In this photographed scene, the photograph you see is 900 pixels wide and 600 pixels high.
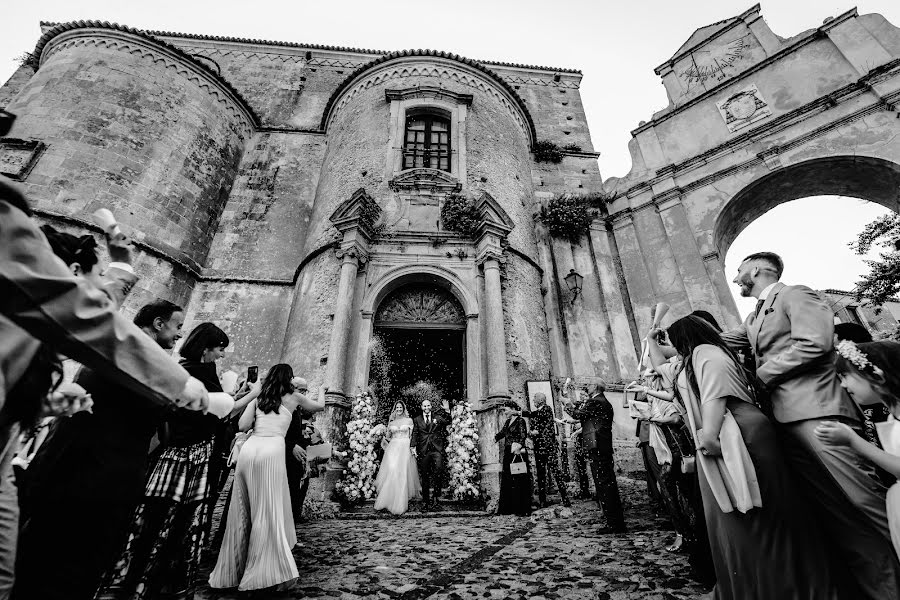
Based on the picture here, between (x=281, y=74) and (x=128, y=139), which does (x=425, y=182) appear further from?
(x=281, y=74)

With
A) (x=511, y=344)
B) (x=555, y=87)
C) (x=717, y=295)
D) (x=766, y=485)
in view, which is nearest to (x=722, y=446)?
(x=766, y=485)

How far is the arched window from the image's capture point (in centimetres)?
1172

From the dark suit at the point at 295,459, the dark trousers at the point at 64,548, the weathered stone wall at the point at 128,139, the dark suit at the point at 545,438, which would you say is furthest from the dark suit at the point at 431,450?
the weathered stone wall at the point at 128,139

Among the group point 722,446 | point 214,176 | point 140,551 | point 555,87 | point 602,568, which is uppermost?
point 555,87

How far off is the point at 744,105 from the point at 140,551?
15759mm

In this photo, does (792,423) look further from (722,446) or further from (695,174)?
(695,174)

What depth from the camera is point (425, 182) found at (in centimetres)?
1074

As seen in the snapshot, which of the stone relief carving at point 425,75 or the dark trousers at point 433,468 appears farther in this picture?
the stone relief carving at point 425,75

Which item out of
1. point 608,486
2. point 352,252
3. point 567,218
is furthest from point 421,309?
point 608,486

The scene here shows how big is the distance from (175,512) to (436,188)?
935 centimetres

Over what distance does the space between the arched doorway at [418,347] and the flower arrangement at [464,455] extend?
3.90 feet

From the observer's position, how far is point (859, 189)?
34.3ft

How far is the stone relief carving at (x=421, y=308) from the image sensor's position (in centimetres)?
966

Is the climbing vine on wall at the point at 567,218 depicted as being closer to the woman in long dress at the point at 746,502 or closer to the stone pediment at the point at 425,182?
the stone pediment at the point at 425,182
